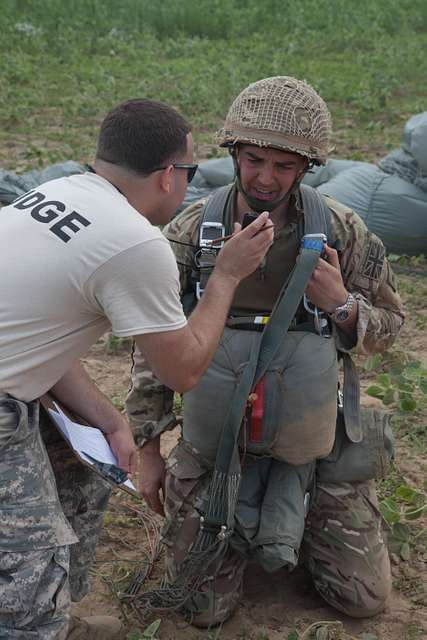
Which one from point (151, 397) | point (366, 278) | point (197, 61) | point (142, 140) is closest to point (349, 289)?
point (366, 278)

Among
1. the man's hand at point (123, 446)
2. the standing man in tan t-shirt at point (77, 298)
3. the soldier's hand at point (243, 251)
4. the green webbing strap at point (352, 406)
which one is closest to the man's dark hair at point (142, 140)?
the standing man in tan t-shirt at point (77, 298)

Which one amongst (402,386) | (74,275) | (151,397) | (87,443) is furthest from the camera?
(402,386)

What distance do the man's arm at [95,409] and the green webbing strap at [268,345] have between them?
27 centimetres

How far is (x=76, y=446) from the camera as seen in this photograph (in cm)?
270

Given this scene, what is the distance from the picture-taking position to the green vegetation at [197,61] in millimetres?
8633

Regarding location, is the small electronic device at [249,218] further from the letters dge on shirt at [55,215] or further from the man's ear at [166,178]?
the letters dge on shirt at [55,215]

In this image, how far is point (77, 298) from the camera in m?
2.46

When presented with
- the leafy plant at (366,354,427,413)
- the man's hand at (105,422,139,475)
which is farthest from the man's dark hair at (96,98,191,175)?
the leafy plant at (366,354,427,413)

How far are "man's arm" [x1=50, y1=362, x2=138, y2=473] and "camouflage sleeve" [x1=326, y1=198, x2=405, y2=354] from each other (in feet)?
2.35

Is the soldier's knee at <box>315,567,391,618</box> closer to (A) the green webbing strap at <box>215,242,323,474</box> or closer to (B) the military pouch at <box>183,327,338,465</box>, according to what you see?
(B) the military pouch at <box>183,327,338,465</box>

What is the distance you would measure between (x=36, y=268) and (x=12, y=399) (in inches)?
13.0

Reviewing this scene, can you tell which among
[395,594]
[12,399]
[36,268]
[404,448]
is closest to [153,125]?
[36,268]

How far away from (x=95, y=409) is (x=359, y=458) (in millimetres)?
878

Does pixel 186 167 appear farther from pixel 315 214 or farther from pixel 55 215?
pixel 315 214
